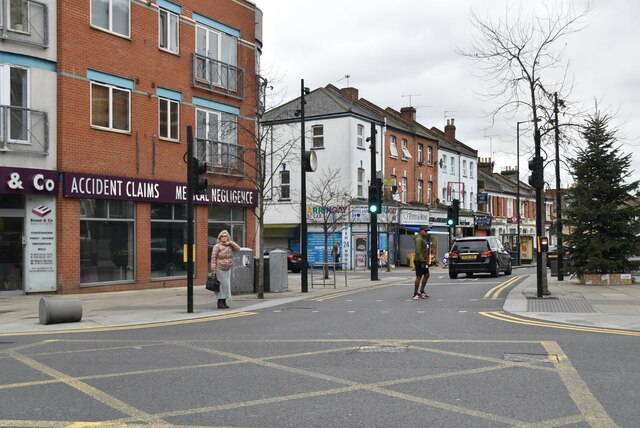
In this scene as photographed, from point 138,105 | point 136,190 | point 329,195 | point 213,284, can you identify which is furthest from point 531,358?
point 329,195

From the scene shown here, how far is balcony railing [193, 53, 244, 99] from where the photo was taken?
24188 mm

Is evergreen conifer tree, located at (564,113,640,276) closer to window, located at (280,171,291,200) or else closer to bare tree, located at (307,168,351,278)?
bare tree, located at (307,168,351,278)

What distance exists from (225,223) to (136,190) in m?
5.13

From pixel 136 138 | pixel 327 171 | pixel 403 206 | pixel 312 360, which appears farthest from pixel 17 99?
pixel 403 206

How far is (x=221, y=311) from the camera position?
1495cm

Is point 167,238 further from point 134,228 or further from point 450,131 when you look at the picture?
point 450,131

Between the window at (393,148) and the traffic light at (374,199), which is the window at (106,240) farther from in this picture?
the window at (393,148)

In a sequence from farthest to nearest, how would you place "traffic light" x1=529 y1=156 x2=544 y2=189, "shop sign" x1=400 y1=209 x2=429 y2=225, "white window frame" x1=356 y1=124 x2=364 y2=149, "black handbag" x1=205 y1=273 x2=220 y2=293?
"shop sign" x1=400 y1=209 x2=429 y2=225 < "white window frame" x1=356 y1=124 x2=364 y2=149 < "traffic light" x1=529 y1=156 x2=544 y2=189 < "black handbag" x1=205 y1=273 x2=220 y2=293

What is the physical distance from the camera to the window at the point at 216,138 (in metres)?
24.3

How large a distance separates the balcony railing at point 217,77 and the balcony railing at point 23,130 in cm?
664

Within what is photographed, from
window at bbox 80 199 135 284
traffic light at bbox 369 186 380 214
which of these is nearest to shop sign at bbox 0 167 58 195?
window at bbox 80 199 135 284

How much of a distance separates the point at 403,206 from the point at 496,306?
3099 centimetres

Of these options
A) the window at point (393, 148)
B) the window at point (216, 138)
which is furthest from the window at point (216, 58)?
the window at point (393, 148)

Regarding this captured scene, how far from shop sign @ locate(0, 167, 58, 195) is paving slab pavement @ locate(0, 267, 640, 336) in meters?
2.92
